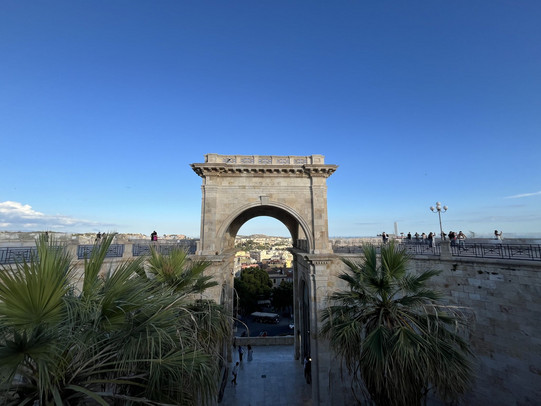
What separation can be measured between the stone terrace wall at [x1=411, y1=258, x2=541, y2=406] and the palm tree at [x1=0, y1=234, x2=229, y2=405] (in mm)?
9654

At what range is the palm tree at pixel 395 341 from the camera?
5348mm

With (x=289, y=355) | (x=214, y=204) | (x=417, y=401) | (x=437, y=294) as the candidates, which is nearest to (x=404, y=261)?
(x=437, y=294)

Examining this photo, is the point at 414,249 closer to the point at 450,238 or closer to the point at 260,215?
the point at 450,238

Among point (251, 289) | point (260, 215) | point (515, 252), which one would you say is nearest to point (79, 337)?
point (515, 252)

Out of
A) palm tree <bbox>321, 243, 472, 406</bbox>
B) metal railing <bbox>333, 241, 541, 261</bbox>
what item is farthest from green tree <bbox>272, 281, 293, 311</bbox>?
palm tree <bbox>321, 243, 472, 406</bbox>

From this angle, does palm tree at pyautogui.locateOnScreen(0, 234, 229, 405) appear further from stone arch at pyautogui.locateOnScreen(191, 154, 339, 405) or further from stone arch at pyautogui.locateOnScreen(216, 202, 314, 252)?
stone arch at pyautogui.locateOnScreen(216, 202, 314, 252)

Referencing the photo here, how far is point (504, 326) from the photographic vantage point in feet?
31.1

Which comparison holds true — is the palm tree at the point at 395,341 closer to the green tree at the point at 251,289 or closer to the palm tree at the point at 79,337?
the palm tree at the point at 79,337

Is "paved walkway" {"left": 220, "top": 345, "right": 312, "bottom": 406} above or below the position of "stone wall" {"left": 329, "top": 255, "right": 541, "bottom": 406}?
below

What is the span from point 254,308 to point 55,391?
4280cm

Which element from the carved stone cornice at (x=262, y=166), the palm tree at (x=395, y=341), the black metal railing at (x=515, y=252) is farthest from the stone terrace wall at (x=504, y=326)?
the carved stone cornice at (x=262, y=166)

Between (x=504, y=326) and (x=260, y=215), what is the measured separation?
14.7 meters

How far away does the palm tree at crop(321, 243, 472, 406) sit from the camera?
211 inches

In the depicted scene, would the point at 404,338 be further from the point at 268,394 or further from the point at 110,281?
the point at 268,394
